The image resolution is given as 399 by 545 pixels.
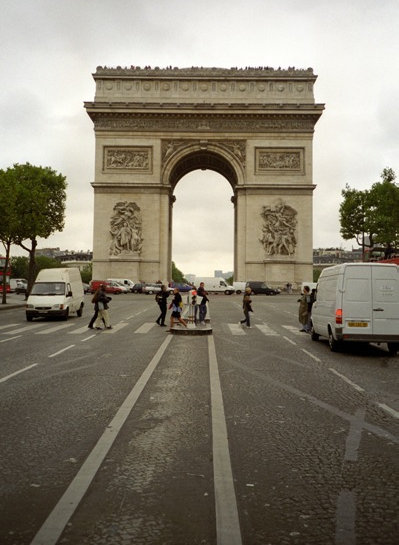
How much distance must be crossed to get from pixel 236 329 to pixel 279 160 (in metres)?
35.1

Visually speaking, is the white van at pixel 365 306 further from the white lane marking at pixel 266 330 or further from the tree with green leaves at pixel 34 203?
the tree with green leaves at pixel 34 203

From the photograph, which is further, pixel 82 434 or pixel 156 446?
pixel 82 434

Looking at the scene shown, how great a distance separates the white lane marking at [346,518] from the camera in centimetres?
351

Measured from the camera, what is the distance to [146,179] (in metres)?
51.6

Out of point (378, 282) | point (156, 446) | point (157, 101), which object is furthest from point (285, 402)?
point (157, 101)

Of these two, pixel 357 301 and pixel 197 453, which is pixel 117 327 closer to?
pixel 357 301

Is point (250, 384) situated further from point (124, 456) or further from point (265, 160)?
point (265, 160)

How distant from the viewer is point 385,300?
1332cm

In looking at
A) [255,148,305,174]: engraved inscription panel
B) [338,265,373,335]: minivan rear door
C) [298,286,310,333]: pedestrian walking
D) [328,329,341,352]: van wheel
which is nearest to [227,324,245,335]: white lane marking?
[298,286,310,333]: pedestrian walking

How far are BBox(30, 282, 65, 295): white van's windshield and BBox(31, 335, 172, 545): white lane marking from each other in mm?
16929

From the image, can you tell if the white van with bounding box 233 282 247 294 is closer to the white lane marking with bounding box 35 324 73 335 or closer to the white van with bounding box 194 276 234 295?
the white van with bounding box 194 276 234 295

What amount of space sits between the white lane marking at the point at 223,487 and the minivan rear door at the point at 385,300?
7197 millimetres

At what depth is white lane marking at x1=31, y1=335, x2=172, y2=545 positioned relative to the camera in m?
3.52

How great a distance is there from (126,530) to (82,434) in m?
2.37
